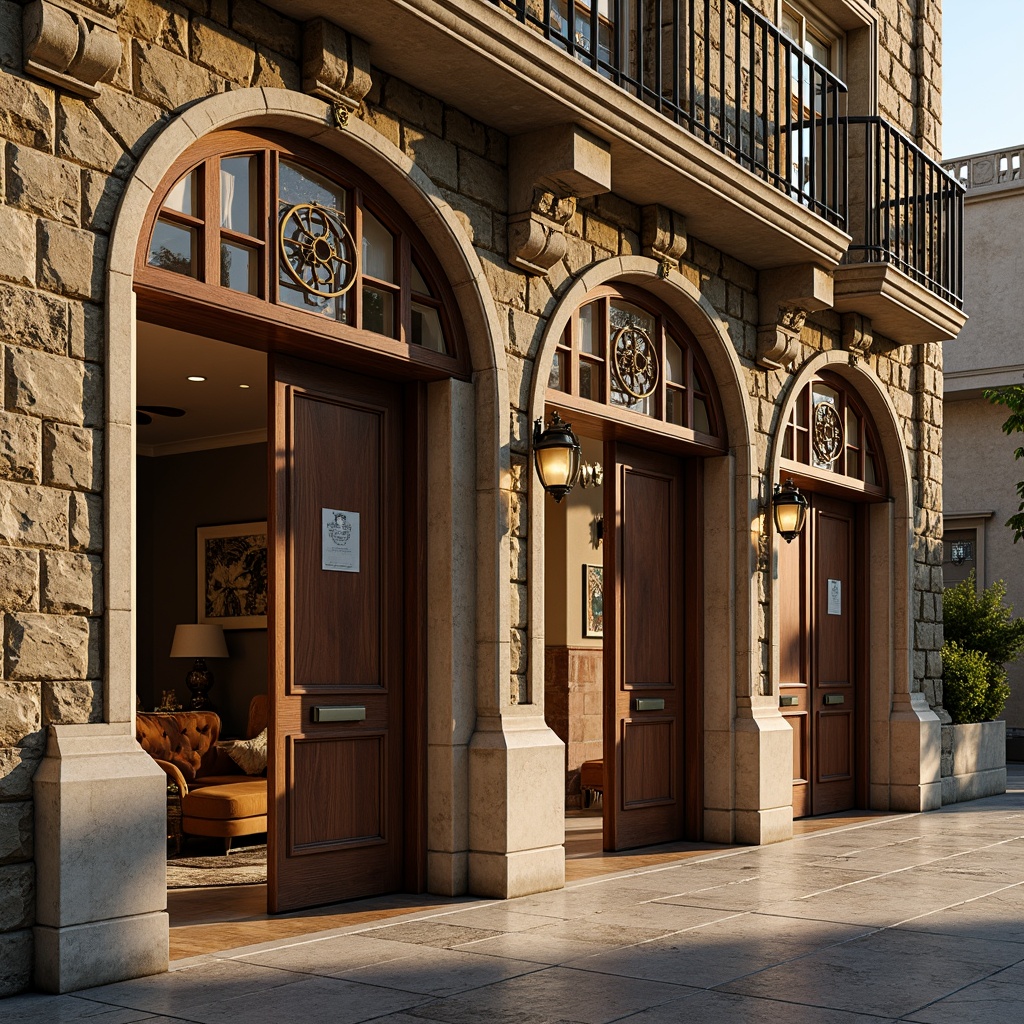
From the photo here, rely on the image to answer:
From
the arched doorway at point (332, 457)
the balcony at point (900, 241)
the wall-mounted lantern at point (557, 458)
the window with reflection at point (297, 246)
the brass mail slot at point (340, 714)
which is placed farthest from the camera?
the balcony at point (900, 241)

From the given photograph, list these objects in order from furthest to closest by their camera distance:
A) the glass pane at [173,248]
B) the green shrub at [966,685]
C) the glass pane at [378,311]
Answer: the green shrub at [966,685], the glass pane at [378,311], the glass pane at [173,248]

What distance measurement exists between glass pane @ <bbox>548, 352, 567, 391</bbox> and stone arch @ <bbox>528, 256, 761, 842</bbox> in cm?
118

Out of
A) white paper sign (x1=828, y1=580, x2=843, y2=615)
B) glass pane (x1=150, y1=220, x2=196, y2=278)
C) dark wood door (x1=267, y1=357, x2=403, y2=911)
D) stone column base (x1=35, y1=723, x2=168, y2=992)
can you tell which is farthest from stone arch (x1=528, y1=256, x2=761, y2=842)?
stone column base (x1=35, y1=723, x2=168, y2=992)

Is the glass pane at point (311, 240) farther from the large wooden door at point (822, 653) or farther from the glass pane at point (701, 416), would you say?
the large wooden door at point (822, 653)

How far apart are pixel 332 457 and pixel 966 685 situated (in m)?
8.28

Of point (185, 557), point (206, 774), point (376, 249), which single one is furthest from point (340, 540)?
point (185, 557)

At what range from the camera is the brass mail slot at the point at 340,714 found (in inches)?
271

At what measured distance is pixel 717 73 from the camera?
9.71m

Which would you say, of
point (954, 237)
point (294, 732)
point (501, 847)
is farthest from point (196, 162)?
point (954, 237)

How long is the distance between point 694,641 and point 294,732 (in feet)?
12.7

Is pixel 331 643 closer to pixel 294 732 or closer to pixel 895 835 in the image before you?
pixel 294 732

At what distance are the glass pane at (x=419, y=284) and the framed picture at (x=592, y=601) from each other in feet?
22.4

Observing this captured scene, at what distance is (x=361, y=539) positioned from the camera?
286 inches

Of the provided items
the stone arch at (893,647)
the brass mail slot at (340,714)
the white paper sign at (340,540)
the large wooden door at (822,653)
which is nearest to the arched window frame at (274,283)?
the white paper sign at (340,540)
